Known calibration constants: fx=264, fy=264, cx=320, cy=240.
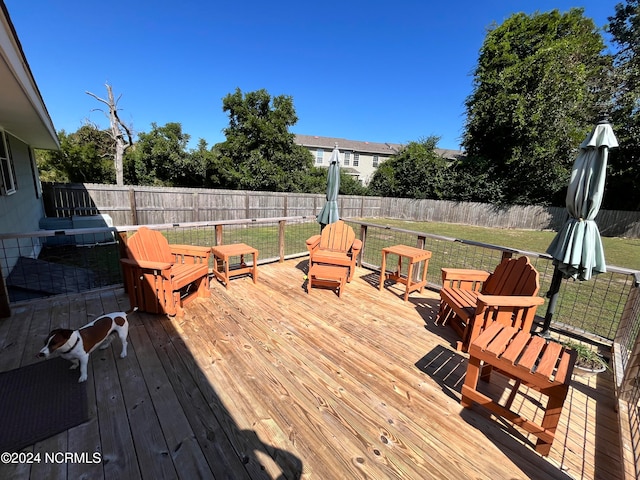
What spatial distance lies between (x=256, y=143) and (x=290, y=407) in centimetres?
1572

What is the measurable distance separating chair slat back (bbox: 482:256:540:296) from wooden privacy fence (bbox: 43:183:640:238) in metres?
10.5

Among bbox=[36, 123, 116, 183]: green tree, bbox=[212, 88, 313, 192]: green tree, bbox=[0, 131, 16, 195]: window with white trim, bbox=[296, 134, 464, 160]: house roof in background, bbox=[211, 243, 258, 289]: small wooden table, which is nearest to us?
bbox=[211, 243, 258, 289]: small wooden table

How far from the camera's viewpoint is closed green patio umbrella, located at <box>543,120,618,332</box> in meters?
2.27

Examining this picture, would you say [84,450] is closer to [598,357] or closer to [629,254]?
[598,357]

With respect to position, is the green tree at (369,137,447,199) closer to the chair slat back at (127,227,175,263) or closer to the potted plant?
the potted plant

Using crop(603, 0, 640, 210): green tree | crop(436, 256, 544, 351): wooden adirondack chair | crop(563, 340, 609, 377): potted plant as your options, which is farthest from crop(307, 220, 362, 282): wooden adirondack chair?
crop(603, 0, 640, 210): green tree

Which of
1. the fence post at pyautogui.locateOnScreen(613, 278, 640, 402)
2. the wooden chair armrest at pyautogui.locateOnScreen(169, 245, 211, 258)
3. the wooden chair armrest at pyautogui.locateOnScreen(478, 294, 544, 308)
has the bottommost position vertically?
the fence post at pyautogui.locateOnScreen(613, 278, 640, 402)

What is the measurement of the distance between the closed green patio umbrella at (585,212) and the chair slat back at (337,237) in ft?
8.22

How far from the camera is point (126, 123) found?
14.2 metres

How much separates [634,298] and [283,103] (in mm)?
16544

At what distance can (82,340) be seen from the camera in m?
1.95

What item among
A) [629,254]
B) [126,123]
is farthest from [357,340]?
[126,123]

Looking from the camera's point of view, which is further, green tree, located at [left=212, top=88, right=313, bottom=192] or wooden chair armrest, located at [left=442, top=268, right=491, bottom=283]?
green tree, located at [left=212, top=88, right=313, bottom=192]

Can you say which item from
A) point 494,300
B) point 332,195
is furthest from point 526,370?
point 332,195
